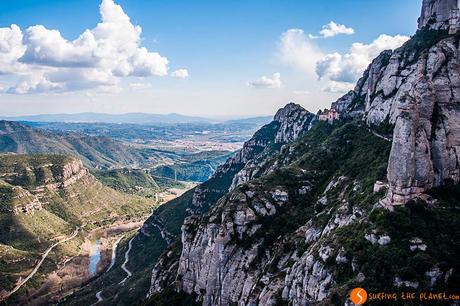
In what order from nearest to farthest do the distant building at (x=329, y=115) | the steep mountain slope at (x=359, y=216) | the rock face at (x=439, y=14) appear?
1. the steep mountain slope at (x=359, y=216)
2. the rock face at (x=439, y=14)
3. the distant building at (x=329, y=115)

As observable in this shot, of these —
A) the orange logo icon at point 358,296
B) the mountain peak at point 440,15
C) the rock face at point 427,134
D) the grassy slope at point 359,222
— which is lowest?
the orange logo icon at point 358,296

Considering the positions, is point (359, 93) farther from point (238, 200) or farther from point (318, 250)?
point (318, 250)

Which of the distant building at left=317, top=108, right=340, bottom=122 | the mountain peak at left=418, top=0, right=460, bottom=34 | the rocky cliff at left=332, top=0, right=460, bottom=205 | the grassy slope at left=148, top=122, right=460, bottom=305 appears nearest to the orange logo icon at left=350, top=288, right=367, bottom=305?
the grassy slope at left=148, top=122, right=460, bottom=305

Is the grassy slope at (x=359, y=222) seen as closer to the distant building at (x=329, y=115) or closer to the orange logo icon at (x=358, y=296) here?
the orange logo icon at (x=358, y=296)

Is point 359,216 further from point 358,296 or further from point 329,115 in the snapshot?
point 329,115

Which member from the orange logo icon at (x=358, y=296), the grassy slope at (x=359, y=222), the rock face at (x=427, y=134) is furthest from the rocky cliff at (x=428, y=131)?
the orange logo icon at (x=358, y=296)

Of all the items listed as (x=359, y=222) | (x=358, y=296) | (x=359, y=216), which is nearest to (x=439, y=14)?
(x=359, y=216)
